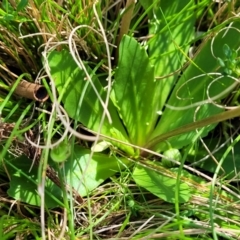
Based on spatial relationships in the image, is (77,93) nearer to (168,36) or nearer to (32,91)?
(32,91)

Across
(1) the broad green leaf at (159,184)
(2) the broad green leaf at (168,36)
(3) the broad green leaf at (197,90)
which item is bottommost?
(1) the broad green leaf at (159,184)

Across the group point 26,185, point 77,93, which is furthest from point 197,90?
point 26,185

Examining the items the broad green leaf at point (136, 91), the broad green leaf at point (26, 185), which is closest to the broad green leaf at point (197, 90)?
the broad green leaf at point (136, 91)

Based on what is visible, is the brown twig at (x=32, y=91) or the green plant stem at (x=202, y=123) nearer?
the green plant stem at (x=202, y=123)

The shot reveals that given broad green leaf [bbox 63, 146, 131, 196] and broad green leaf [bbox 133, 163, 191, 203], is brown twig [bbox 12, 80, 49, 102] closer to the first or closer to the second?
broad green leaf [bbox 63, 146, 131, 196]

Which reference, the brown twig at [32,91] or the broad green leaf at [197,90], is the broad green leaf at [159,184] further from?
the brown twig at [32,91]

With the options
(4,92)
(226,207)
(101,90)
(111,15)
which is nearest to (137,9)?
(111,15)

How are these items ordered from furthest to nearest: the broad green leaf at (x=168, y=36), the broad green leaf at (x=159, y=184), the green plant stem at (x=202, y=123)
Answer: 1. the broad green leaf at (x=168, y=36)
2. the broad green leaf at (x=159, y=184)
3. the green plant stem at (x=202, y=123)
